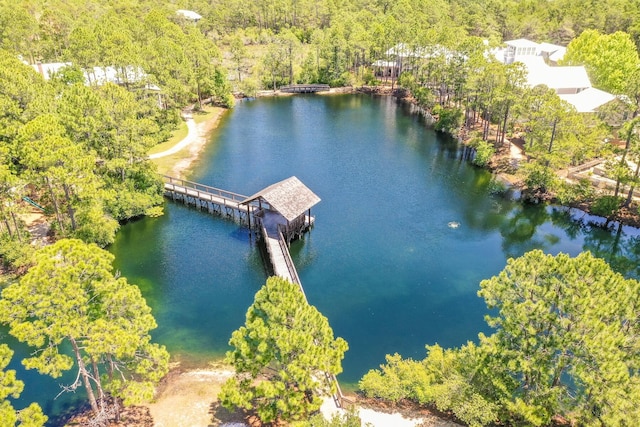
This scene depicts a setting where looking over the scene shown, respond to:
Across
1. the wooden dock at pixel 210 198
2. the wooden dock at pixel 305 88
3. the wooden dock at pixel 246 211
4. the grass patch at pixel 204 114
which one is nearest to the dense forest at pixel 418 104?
the grass patch at pixel 204 114

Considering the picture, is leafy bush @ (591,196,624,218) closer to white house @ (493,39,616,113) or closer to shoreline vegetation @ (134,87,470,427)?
white house @ (493,39,616,113)

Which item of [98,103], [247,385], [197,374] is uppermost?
[98,103]

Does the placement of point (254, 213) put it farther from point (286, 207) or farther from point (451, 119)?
point (451, 119)

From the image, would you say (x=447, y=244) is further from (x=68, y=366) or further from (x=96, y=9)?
(x=96, y=9)

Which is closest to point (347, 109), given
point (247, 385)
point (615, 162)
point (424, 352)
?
point (615, 162)

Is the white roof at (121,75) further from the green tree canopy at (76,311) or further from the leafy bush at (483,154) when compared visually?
the green tree canopy at (76,311)
